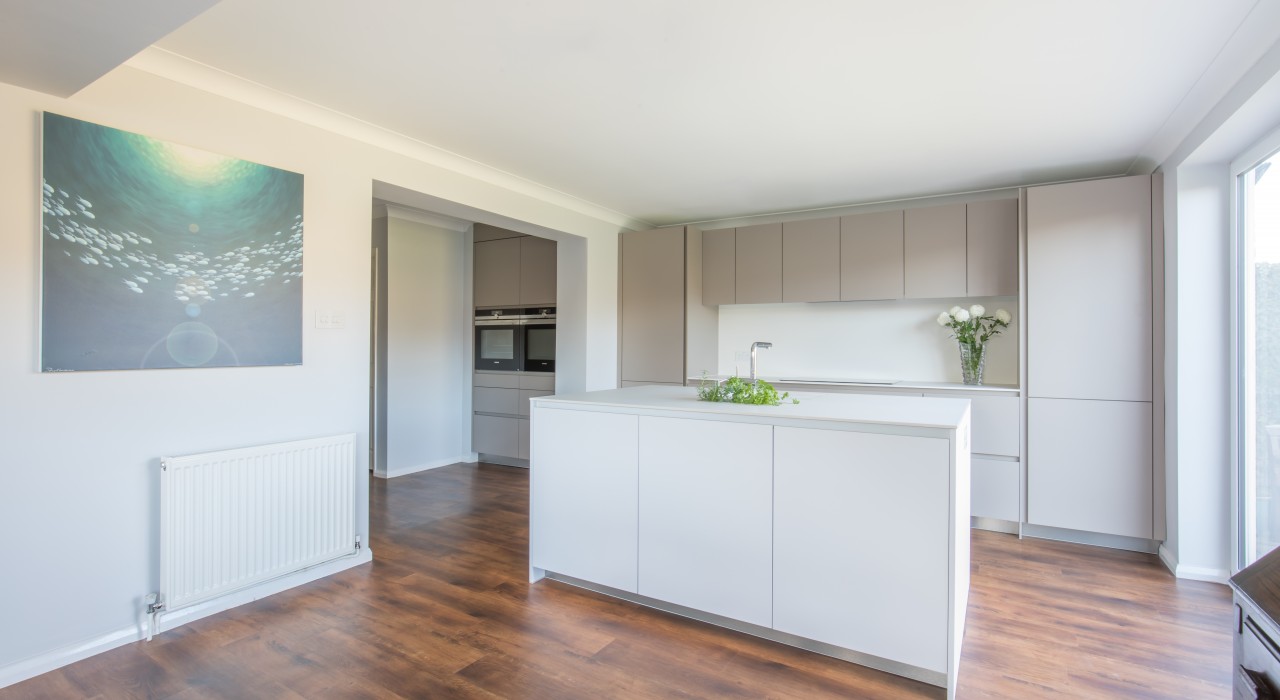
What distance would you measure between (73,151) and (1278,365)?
500cm

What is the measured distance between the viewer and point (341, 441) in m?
3.14

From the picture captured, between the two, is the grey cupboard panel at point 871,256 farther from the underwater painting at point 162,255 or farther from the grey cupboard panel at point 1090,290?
the underwater painting at point 162,255

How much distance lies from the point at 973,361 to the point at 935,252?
2.68ft

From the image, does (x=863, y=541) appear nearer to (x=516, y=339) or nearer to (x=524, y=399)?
(x=524, y=399)

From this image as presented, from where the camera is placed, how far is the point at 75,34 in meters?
1.81

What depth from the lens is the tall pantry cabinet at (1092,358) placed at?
3.56m

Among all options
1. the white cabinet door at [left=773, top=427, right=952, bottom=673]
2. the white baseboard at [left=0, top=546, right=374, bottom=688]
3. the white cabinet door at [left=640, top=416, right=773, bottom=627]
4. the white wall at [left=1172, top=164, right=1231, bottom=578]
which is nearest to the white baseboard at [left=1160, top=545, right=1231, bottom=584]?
the white wall at [left=1172, top=164, right=1231, bottom=578]

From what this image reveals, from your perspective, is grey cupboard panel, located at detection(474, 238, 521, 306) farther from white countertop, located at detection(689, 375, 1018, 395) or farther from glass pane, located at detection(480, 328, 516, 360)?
white countertop, located at detection(689, 375, 1018, 395)

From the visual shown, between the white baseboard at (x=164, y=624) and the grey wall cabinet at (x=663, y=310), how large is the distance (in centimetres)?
276

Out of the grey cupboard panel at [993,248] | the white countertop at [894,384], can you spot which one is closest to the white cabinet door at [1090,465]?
the white countertop at [894,384]

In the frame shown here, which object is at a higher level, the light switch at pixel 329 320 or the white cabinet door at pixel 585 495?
the light switch at pixel 329 320

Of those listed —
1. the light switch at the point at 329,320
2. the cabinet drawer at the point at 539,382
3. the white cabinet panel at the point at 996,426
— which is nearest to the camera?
the light switch at the point at 329,320

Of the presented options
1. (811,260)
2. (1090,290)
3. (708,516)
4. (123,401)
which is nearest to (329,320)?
(123,401)

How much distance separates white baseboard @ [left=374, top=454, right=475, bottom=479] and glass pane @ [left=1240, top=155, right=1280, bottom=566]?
18.8 ft
